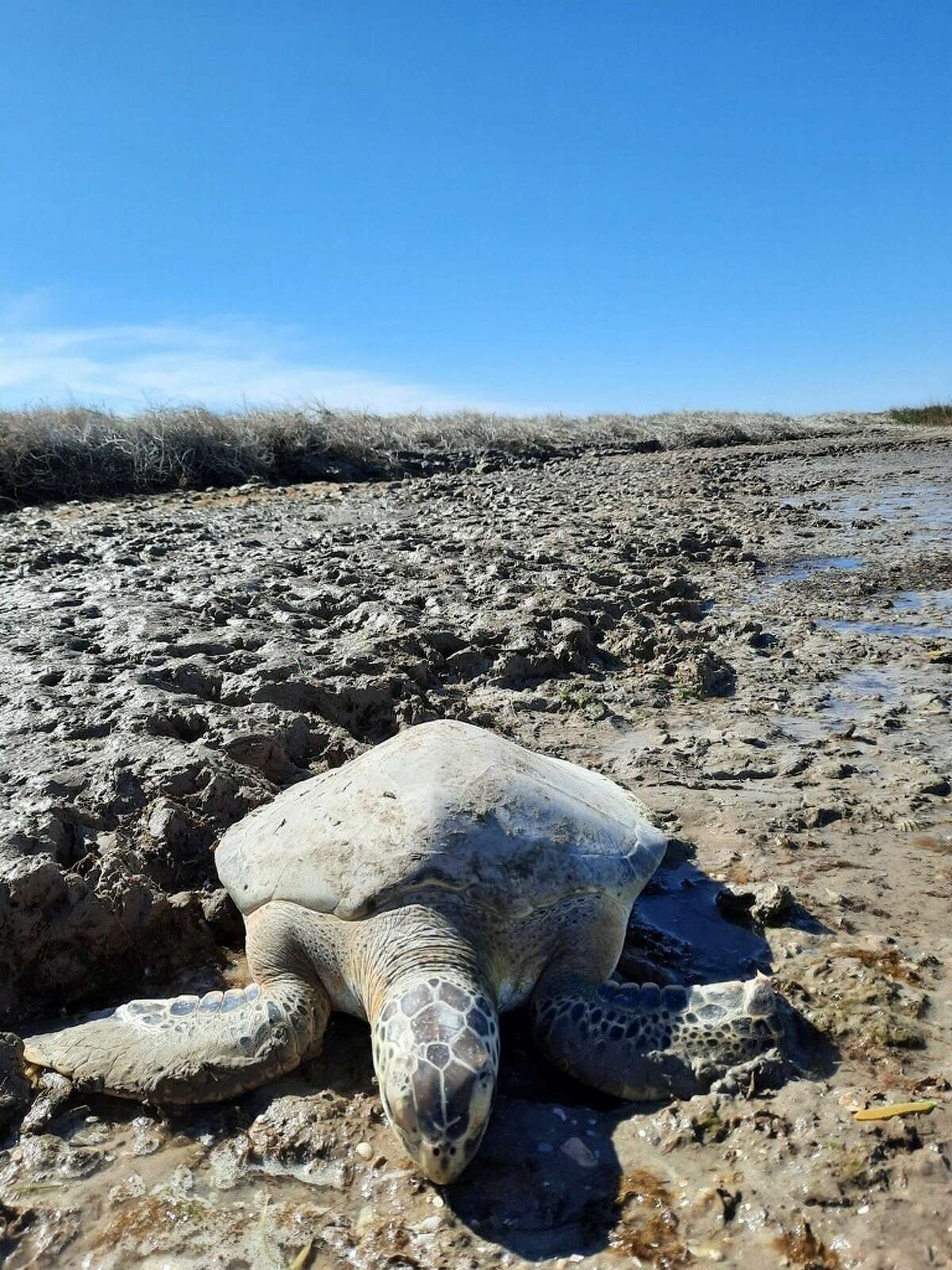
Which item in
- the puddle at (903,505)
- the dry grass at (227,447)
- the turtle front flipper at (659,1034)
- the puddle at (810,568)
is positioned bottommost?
the turtle front flipper at (659,1034)

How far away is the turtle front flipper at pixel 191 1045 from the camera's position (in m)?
2.53

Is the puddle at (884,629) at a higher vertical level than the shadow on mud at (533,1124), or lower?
higher

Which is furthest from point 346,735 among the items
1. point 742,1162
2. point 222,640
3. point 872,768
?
point 742,1162

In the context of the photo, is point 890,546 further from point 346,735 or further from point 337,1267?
point 337,1267

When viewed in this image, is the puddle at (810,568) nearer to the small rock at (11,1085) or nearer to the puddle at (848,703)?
the puddle at (848,703)

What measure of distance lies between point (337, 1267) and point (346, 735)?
270 cm

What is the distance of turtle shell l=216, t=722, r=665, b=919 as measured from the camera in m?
2.79

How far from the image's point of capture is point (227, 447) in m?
14.6

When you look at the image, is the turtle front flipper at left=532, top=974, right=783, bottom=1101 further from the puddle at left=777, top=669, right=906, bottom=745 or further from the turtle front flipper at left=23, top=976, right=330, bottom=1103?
the puddle at left=777, top=669, right=906, bottom=745

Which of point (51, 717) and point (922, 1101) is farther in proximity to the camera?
point (51, 717)

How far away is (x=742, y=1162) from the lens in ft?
7.22

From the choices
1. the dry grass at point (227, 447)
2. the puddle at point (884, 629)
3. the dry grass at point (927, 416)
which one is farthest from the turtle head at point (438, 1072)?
the dry grass at point (927, 416)

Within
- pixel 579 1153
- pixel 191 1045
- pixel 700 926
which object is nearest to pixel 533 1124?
pixel 579 1153

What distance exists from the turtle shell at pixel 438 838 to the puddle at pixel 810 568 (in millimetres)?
5225
